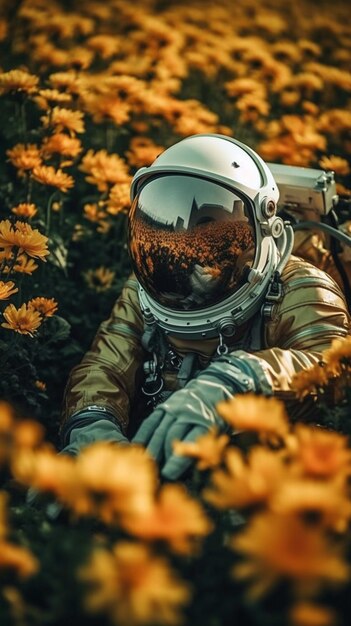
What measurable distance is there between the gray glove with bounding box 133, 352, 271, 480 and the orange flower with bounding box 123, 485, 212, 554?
558 millimetres

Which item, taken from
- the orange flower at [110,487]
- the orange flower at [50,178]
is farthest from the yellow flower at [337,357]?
the orange flower at [50,178]

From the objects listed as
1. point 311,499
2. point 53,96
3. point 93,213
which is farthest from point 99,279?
point 311,499

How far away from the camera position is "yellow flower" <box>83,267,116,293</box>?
3559 millimetres

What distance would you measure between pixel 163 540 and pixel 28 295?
1846 mm

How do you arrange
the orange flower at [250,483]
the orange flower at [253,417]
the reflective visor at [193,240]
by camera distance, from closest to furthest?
the orange flower at [250,483] → the orange flower at [253,417] → the reflective visor at [193,240]

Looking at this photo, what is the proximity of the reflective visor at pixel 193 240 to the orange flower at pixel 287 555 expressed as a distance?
1.26 meters

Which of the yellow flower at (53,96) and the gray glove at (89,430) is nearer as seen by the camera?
the gray glove at (89,430)

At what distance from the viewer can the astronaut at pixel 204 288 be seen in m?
2.44

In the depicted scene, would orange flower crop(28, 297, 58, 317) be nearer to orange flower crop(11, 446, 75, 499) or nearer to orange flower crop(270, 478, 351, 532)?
orange flower crop(11, 446, 75, 499)

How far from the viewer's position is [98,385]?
264 centimetres

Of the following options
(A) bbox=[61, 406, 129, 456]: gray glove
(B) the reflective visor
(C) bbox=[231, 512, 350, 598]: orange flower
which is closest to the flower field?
(C) bbox=[231, 512, 350, 598]: orange flower

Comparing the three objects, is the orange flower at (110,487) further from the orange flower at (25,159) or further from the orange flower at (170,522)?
the orange flower at (25,159)

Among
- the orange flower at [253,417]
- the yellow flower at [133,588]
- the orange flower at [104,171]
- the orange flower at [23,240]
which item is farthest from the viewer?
the orange flower at [104,171]

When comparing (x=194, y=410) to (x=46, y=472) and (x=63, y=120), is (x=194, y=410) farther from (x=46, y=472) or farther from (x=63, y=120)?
(x=63, y=120)
